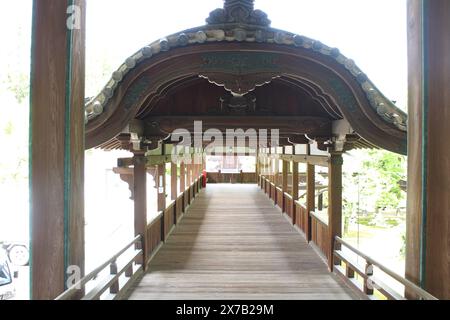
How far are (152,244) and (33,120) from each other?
5.94 metres

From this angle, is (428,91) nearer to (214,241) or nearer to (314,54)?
(314,54)

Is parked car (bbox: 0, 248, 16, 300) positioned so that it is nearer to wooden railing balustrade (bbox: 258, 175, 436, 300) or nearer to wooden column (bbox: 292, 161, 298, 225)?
wooden railing balustrade (bbox: 258, 175, 436, 300)

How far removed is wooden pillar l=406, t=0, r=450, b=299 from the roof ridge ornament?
169 centimetres

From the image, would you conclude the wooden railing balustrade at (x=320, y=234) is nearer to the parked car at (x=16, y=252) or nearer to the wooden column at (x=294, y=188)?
the wooden column at (x=294, y=188)

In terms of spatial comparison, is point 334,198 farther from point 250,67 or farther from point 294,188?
point 294,188

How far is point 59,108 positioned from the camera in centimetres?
206

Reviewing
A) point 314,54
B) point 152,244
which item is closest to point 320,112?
point 314,54

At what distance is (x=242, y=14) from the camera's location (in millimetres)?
3412

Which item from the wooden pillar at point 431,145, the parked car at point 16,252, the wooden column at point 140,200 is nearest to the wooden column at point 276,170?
the wooden column at point 140,200

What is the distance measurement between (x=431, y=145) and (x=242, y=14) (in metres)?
2.31

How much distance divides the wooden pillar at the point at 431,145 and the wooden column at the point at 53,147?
2.16m

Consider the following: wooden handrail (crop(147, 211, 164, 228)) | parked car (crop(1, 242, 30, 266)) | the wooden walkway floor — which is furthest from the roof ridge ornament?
parked car (crop(1, 242, 30, 266))

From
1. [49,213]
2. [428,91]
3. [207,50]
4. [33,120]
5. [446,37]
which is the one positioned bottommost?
[49,213]

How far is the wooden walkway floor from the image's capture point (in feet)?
18.4
